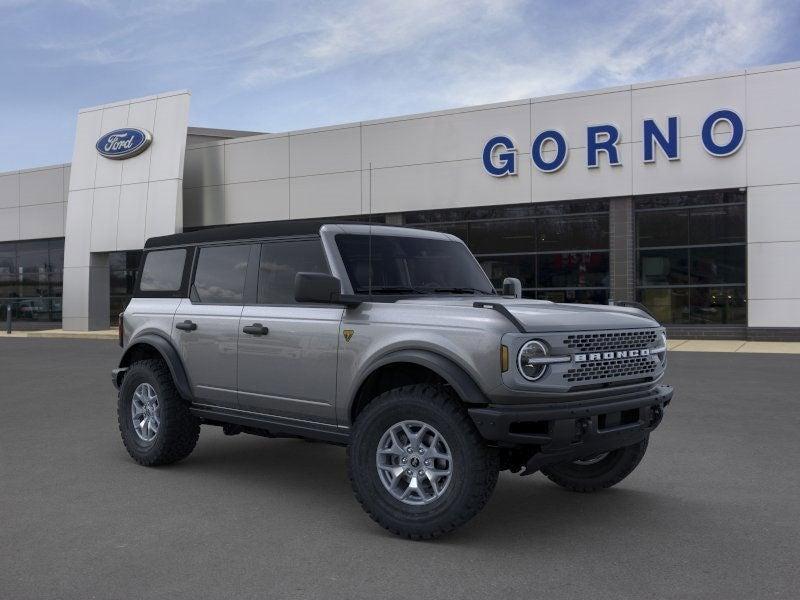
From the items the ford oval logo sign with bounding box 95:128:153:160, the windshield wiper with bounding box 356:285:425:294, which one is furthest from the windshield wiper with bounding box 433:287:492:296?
the ford oval logo sign with bounding box 95:128:153:160

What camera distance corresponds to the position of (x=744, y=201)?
70.8ft

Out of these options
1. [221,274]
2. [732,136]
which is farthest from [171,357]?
[732,136]

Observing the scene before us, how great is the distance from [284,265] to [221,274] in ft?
2.52

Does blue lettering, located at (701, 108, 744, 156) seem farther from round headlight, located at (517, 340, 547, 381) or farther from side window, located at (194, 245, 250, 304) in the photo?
round headlight, located at (517, 340, 547, 381)

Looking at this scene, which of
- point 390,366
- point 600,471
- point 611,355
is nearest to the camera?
point 611,355

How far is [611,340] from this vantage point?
4895mm

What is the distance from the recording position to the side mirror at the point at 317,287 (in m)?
4.89

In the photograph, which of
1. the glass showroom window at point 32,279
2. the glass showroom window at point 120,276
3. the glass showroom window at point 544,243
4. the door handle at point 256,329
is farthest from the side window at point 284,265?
the glass showroom window at point 32,279

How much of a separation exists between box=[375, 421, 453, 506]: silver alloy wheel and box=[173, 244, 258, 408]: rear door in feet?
5.54

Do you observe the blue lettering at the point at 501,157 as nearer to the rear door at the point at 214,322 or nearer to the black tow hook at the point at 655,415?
the rear door at the point at 214,322

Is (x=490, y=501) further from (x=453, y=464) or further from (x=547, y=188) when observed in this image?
(x=547, y=188)

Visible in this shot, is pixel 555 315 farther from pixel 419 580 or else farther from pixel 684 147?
pixel 684 147

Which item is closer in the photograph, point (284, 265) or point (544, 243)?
point (284, 265)

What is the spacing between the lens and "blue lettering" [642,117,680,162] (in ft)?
71.5
